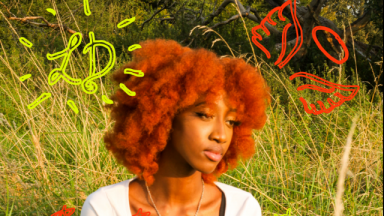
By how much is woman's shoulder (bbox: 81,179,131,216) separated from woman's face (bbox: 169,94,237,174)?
334 mm

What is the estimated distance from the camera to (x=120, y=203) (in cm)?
156

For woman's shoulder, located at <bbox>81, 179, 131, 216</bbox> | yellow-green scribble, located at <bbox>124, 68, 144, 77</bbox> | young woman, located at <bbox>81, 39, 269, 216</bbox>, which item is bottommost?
woman's shoulder, located at <bbox>81, 179, 131, 216</bbox>

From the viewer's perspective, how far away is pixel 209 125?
1440 millimetres

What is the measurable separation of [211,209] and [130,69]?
2.30ft

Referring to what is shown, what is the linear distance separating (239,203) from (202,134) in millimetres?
439

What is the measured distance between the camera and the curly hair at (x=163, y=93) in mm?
1455

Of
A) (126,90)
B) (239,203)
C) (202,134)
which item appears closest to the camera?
(202,134)

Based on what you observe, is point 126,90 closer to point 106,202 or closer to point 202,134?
point 202,134

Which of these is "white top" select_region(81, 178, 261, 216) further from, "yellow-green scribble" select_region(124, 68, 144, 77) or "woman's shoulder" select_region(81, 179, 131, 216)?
"yellow-green scribble" select_region(124, 68, 144, 77)

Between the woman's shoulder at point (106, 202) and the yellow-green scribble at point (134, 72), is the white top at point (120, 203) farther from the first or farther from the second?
the yellow-green scribble at point (134, 72)

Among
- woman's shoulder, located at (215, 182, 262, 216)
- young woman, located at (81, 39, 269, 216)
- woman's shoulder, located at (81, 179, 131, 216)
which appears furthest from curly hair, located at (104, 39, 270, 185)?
woman's shoulder, located at (215, 182, 262, 216)

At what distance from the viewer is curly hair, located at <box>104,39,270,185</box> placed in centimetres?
146

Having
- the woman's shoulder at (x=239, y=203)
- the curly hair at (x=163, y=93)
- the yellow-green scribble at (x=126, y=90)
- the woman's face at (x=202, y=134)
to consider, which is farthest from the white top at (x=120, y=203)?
the yellow-green scribble at (x=126, y=90)

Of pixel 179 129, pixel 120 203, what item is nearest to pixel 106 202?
pixel 120 203
